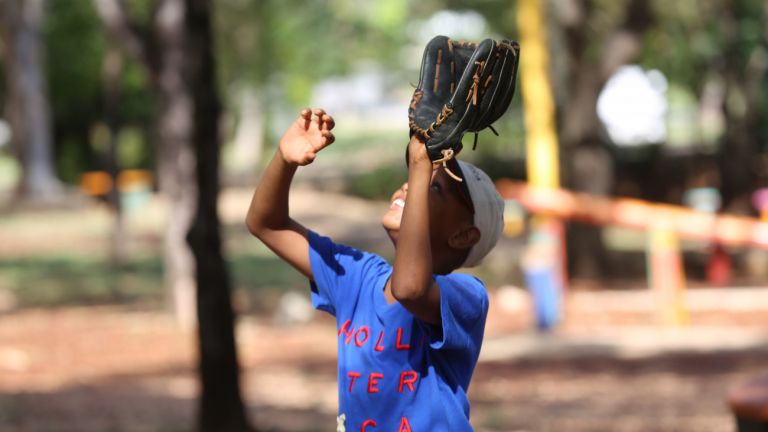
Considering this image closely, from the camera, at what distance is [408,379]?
2857mm

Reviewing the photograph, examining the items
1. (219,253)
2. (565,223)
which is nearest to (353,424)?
(219,253)

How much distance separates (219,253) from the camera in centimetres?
722

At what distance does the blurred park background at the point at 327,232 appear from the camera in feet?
28.2

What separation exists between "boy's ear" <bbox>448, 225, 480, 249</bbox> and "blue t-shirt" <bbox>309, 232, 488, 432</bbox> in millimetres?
76

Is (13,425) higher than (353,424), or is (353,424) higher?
(353,424)

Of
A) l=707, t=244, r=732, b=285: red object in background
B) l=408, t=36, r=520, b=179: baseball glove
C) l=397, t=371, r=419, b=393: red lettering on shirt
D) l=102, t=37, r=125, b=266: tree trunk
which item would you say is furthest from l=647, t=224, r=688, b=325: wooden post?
l=408, t=36, r=520, b=179: baseball glove

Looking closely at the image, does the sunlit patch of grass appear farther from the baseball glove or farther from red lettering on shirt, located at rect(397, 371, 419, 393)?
the baseball glove

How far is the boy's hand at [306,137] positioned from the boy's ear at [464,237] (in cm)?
34

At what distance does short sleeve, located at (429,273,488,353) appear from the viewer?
9.05 ft

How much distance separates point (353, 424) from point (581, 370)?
8214mm

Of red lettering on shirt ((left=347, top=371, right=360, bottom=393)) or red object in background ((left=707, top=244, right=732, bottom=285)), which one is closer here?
red lettering on shirt ((left=347, top=371, right=360, bottom=393))

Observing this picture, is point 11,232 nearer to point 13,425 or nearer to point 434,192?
point 13,425

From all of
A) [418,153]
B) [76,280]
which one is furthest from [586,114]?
[418,153]

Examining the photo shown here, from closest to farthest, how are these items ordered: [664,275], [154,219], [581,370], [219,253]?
1. [219,253]
2. [581,370]
3. [664,275]
4. [154,219]
